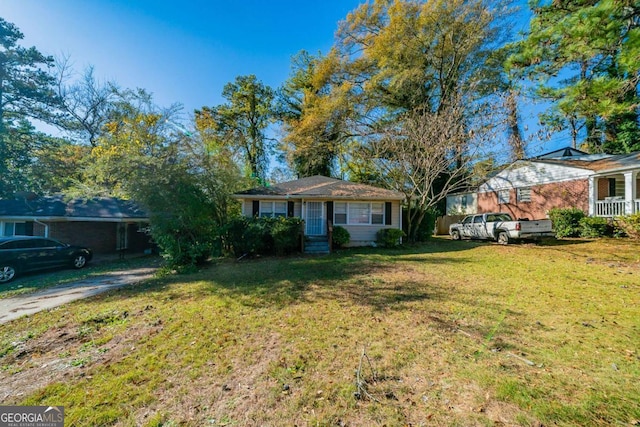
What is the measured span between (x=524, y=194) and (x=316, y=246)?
15.0 metres

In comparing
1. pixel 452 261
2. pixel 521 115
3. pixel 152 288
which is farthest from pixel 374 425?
pixel 521 115

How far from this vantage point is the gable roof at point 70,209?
13008 millimetres

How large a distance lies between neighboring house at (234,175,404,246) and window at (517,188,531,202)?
10.1 m

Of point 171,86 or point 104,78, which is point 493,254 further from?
point 104,78

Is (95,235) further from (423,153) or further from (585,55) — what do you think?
(585,55)

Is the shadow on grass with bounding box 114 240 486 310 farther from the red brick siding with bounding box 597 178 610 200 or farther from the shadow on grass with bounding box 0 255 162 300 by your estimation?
the red brick siding with bounding box 597 178 610 200

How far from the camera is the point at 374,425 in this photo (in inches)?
88.5

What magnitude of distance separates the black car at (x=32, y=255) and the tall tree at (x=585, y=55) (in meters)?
18.4

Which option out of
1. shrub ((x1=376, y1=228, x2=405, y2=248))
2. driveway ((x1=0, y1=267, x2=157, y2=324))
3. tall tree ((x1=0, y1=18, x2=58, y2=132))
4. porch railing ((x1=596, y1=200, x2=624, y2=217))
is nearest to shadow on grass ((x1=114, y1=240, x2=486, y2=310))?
driveway ((x1=0, y1=267, x2=157, y2=324))

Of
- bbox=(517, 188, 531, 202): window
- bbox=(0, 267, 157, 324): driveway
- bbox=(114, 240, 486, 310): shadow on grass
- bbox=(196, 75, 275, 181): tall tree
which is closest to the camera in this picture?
bbox=(114, 240, 486, 310): shadow on grass

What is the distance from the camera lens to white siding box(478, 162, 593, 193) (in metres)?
14.6

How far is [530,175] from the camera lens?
16.8 meters

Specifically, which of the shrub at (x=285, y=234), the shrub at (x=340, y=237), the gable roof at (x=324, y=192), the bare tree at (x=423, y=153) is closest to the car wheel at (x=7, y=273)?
the gable roof at (x=324, y=192)

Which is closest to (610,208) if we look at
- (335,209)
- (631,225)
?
(631,225)
